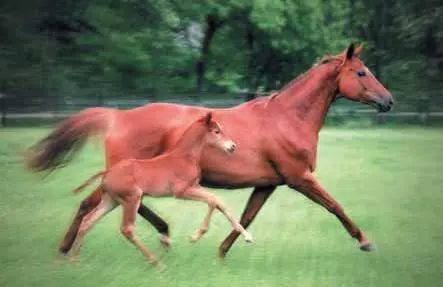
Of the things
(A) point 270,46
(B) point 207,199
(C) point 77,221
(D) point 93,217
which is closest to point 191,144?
(B) point 207,199

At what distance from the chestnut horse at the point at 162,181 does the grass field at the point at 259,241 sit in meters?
0.40

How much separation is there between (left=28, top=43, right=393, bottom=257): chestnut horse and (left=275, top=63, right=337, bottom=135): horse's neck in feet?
0.03

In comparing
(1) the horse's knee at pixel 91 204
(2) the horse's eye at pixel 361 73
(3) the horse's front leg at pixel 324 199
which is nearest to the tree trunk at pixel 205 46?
(2) the horse's eye at pixel 361 73

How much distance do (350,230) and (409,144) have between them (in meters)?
18.7

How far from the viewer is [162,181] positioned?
931cm

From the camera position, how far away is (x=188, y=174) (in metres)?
9.44

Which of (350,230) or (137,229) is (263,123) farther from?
(137,229)

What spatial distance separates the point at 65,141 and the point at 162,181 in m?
1.58

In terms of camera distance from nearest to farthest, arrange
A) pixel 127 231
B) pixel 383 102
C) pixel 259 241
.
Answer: pixel 127 231 → pixel 383 102 → pixel 259 241

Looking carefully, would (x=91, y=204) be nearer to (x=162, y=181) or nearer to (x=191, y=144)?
(x=162, y=181)

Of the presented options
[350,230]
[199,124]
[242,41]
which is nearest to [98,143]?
[199,124]

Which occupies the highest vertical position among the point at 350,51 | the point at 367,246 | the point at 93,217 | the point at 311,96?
the point at 350,51

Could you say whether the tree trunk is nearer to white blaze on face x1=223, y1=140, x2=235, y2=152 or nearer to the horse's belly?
the horse's belly

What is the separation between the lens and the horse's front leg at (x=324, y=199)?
31.9ft
